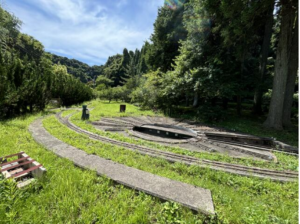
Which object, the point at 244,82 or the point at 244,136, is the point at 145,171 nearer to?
the point at 244,136

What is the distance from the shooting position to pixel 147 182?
2070 millimetres

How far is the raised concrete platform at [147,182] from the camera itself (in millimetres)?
1723

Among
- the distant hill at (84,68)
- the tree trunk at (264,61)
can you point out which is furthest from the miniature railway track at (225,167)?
the distant hill at (84,68)

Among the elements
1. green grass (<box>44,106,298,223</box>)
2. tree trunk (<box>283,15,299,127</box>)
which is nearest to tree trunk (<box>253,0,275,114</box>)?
tree trunk (<box>283,15,299,127</box>)

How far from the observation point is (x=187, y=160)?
295 cm

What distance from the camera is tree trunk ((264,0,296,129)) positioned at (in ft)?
19.6

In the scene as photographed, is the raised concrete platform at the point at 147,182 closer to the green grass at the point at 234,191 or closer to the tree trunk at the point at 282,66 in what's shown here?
the green grass at the point at 234,191

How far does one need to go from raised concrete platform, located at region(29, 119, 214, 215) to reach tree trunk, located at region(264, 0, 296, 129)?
23.0ft

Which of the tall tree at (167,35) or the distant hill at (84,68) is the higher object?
the distant hill at (84,68)

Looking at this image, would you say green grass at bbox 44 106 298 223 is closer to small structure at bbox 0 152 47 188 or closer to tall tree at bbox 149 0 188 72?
small structure at bbox 0 152 47 188

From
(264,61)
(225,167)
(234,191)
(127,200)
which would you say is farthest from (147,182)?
(264,61)

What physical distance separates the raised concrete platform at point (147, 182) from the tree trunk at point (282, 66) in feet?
23.0

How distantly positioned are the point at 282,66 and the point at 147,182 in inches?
317

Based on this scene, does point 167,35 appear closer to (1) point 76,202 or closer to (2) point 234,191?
(2) point 234,191
